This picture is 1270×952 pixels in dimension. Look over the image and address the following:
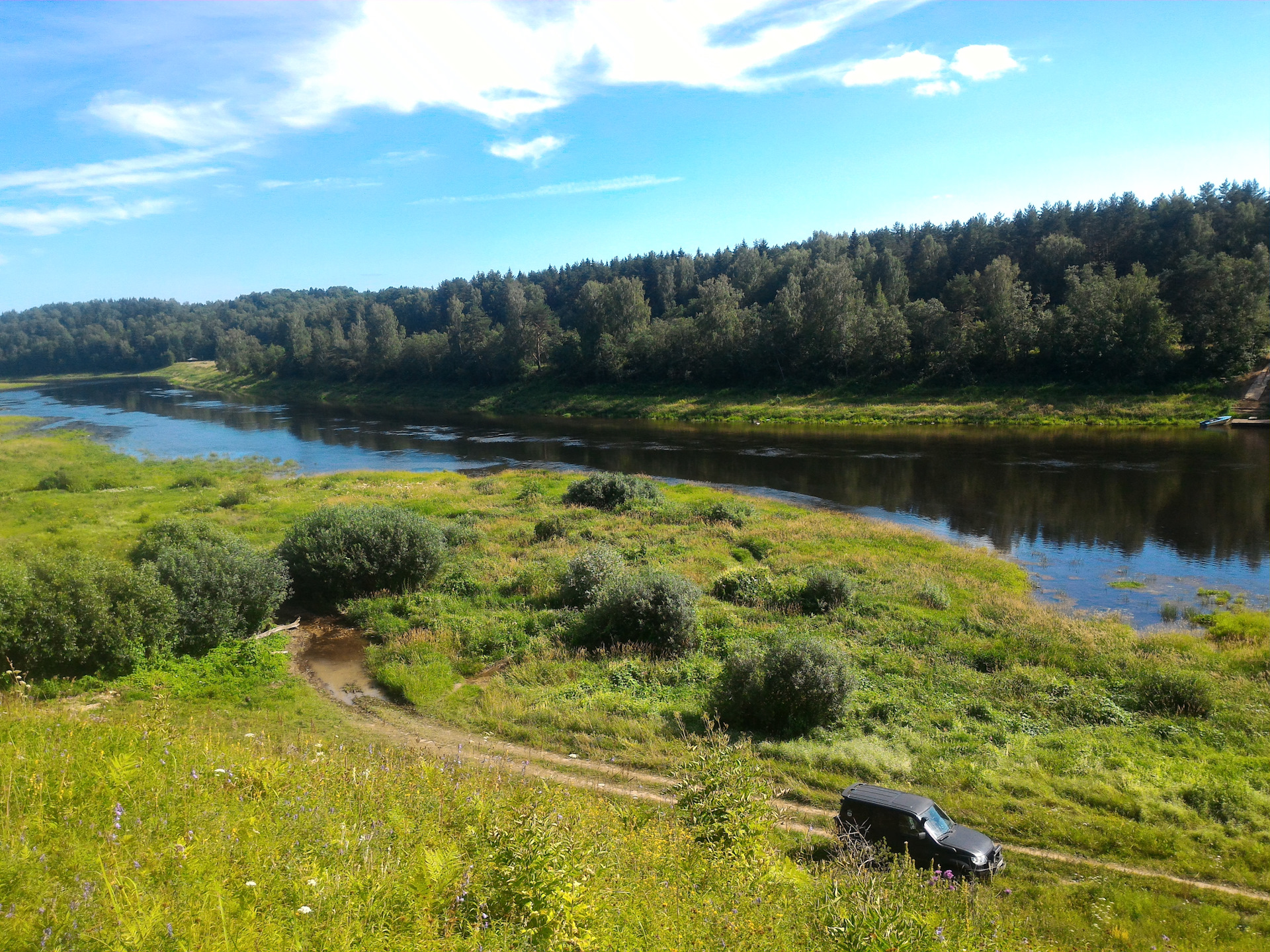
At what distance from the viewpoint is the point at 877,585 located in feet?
85.9

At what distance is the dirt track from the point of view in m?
11.1

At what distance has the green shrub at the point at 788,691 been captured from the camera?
16.1m

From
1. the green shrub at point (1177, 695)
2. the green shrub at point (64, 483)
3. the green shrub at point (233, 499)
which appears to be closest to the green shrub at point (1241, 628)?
the green shrub at point (1177, 695)

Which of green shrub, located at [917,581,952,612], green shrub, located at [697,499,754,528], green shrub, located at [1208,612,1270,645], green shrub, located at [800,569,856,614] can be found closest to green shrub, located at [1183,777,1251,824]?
green shrub, located at [1208,612,1270,645]

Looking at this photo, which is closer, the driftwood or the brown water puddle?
the brown water puddle

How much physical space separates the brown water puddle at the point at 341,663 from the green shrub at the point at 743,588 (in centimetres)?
1187

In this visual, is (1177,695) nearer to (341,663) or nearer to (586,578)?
(586,578)

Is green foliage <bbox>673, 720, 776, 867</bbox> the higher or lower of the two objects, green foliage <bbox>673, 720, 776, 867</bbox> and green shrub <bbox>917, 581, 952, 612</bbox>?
the higher

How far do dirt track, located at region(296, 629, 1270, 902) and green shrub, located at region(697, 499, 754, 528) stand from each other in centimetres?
2207

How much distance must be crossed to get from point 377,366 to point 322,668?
114 metres

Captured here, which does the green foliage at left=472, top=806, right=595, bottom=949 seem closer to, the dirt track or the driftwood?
the dirt track

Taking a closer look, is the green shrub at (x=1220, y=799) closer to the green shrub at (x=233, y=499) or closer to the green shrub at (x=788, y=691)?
the green shrub at (x=788, y=691)

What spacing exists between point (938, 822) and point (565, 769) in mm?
6710

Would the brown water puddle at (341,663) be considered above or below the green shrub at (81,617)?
below
